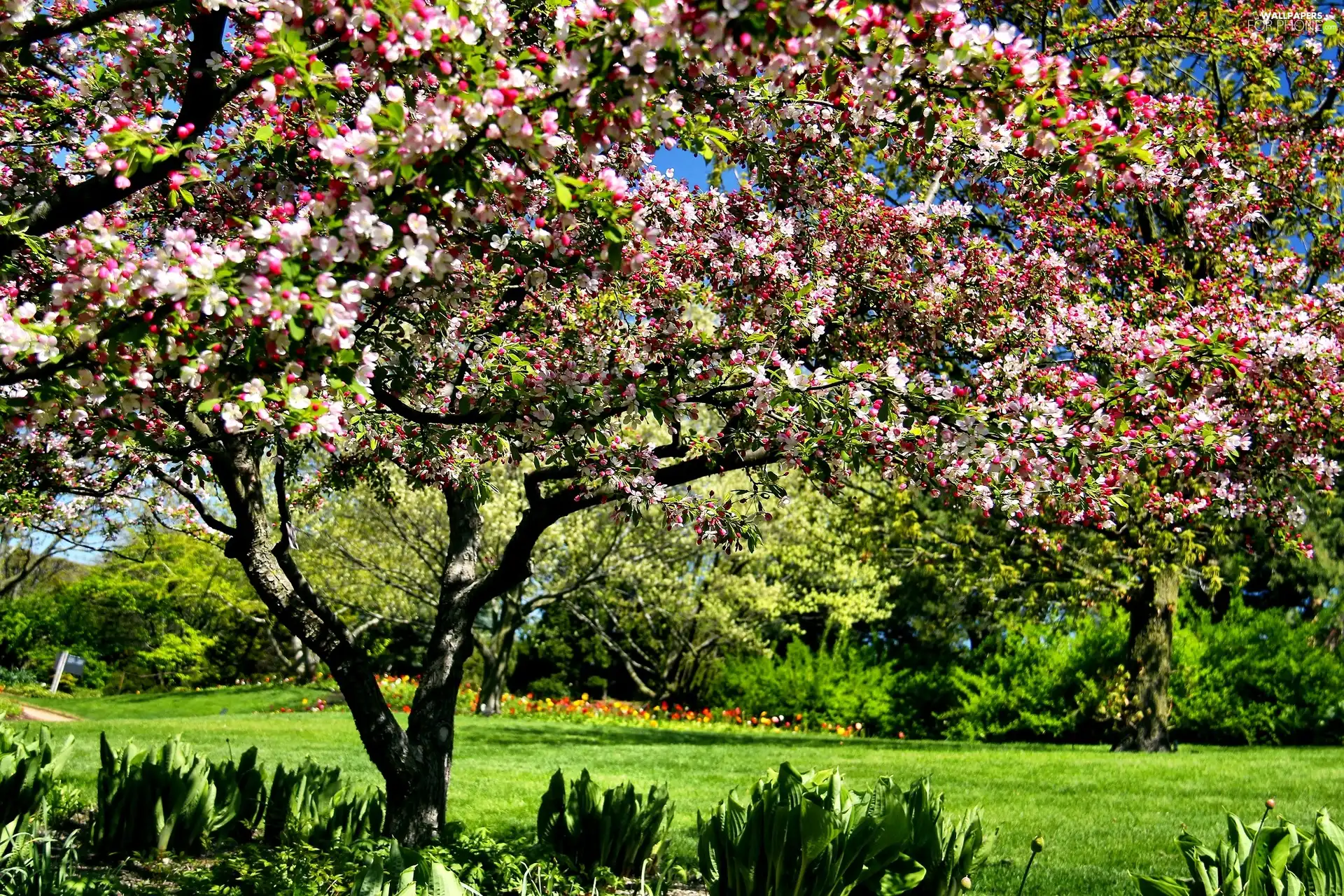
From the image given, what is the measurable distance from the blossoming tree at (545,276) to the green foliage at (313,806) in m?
0.35

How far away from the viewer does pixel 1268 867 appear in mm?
3215

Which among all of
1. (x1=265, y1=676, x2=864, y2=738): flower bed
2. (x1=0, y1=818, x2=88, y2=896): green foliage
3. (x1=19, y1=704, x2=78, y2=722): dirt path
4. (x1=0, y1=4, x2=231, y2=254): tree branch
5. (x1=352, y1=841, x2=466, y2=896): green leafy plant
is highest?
(x1=0, y1=4, x2=231, y2=254): tree branch

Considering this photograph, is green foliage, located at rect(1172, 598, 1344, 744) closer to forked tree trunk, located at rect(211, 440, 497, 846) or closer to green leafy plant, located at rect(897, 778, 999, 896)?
green leafy plant, located at rect(897, 778, 999, 896)

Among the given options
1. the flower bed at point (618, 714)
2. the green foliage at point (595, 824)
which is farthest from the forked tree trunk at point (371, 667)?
the flower bed at point (618, 714)

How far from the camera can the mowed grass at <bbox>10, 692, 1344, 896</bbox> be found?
19.7 feet

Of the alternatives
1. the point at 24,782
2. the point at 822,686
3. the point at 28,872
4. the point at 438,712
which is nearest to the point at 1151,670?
the point at 822,686

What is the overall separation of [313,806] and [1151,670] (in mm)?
10492

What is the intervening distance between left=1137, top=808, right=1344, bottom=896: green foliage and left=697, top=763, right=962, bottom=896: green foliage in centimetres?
77

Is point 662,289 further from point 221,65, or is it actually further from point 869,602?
point 869,602

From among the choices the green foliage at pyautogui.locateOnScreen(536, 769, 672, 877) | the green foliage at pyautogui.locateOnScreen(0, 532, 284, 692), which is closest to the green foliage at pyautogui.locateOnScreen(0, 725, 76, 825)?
the green foliage at pyautogui.locateOnScreen(536, 769, 672, 877)

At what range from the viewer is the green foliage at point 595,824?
14.5 ft

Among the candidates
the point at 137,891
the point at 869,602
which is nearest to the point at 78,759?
the point at 137,891

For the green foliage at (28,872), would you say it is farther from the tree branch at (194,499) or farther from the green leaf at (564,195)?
the green leaf at (564,195)

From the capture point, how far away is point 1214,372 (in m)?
4.56
